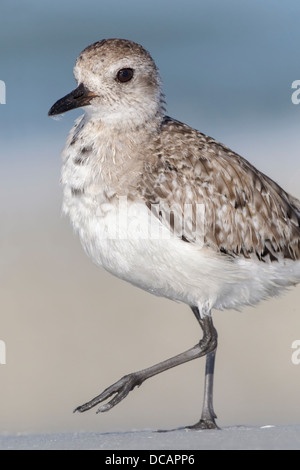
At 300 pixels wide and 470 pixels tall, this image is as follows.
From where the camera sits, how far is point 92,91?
6.15m

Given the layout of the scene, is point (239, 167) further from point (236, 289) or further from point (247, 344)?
point (247, 344)

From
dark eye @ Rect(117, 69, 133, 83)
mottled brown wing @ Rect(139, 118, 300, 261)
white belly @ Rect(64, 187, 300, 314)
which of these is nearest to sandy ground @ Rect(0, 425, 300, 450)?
white belly @ Rect(64, 187, 300, 314)

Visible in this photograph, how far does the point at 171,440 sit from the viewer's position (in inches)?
220

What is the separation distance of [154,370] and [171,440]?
26.6 inches

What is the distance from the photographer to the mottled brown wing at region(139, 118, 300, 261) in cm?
602

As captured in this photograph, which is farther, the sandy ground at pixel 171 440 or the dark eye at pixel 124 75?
the dark eye at pixel 124 75

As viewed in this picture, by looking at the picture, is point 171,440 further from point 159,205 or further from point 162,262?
point 159,205

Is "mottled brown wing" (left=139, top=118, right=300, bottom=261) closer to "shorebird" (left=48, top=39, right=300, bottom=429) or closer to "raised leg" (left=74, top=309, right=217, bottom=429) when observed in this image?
"shorebird" (left=48, top=39, right=300, bottom=429)

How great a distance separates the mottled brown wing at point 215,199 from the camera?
6.02m

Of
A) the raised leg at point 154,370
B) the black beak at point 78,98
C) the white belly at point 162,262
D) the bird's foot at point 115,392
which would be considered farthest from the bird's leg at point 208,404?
the black beak at point 78,98

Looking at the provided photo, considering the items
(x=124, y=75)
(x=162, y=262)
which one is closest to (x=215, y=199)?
(x=162, y=262)

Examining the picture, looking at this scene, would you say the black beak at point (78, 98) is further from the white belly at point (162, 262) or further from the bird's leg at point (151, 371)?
the bird's leg at point (151, 371)
